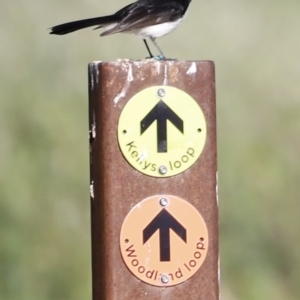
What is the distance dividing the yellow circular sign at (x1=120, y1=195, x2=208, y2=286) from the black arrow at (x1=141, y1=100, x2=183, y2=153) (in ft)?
0.58

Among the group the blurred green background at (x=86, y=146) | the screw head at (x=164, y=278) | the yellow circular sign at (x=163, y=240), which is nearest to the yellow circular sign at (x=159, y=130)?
the yellow circular sign at (x=163, y=240)

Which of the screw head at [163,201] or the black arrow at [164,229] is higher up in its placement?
the screw head at [163,201]

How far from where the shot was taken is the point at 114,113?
3.12 m

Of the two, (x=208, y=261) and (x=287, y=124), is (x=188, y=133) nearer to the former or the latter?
(x=208, y=261)

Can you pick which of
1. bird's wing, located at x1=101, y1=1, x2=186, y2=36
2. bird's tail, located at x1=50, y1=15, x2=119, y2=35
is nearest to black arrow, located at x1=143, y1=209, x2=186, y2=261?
bird's tail, located at x1=50, y1=15, x2=119, y2=35

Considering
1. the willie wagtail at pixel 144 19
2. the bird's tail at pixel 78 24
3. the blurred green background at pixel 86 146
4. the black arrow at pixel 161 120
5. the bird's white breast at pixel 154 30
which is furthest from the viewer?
the blurred green background at pixel 86 146

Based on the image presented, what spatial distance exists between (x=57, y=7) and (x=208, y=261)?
17.6ft

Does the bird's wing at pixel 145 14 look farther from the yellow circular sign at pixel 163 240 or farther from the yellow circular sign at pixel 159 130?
the yellow circular sign at pixel 163 240

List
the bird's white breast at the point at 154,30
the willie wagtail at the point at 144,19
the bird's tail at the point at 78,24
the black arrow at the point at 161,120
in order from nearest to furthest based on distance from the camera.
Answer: the black arrow at the point at 161,120
the bird's tail at the point at 78,24
the willie wagtail at the point at 144,19
the bird's white breast at the point at 154,30

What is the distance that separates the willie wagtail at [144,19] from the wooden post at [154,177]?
1.70m

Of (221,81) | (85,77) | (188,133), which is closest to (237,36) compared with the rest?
(221,81)

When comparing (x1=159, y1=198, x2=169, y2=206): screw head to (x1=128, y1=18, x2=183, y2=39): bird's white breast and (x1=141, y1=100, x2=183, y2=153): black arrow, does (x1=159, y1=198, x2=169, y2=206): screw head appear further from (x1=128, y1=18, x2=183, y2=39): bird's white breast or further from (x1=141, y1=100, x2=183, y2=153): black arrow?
(x1=128, y1=18, x2=183, y2=39): bird's white breast

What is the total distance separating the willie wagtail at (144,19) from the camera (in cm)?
508

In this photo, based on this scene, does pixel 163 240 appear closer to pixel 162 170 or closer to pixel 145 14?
pixel 162 170
